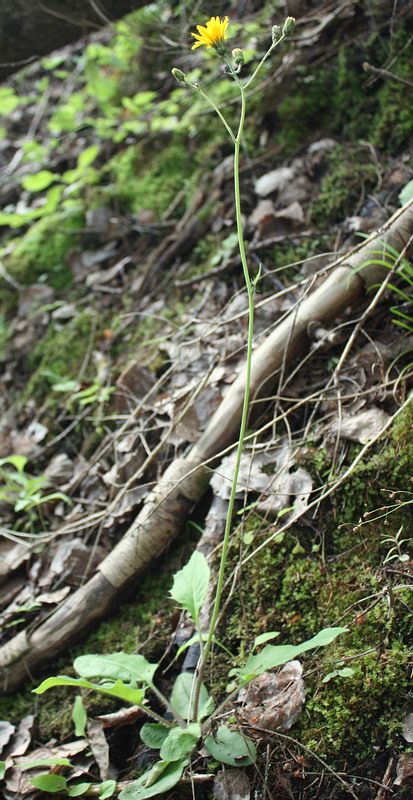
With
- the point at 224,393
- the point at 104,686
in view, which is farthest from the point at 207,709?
the point at 224,393

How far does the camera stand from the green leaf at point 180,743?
140 centimetres

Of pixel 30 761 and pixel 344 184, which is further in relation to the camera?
pixel 344 184

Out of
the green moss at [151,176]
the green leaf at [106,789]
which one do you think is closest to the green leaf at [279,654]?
the green leaf at [106,789]

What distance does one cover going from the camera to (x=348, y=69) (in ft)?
9.60

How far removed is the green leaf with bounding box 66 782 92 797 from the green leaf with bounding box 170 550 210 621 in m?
0.58

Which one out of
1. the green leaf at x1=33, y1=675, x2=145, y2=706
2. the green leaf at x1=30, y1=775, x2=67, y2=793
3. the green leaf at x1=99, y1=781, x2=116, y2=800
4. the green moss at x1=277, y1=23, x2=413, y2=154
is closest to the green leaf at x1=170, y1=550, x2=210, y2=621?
the green leaf at x1=33, y1=675, x2=145, y2=706

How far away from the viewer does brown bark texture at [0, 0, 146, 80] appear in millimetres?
3426

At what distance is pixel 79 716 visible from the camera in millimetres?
1780

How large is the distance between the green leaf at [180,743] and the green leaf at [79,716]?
1.55ft

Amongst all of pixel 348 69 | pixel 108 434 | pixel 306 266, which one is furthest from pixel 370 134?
pixel 108 434

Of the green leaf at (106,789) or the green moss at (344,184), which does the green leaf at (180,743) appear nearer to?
the green leaf at (106,789)

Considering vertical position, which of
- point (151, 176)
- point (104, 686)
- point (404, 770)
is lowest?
point (404, 770)

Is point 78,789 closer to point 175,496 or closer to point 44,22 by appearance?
point 175,496

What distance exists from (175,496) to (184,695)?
693 mm
